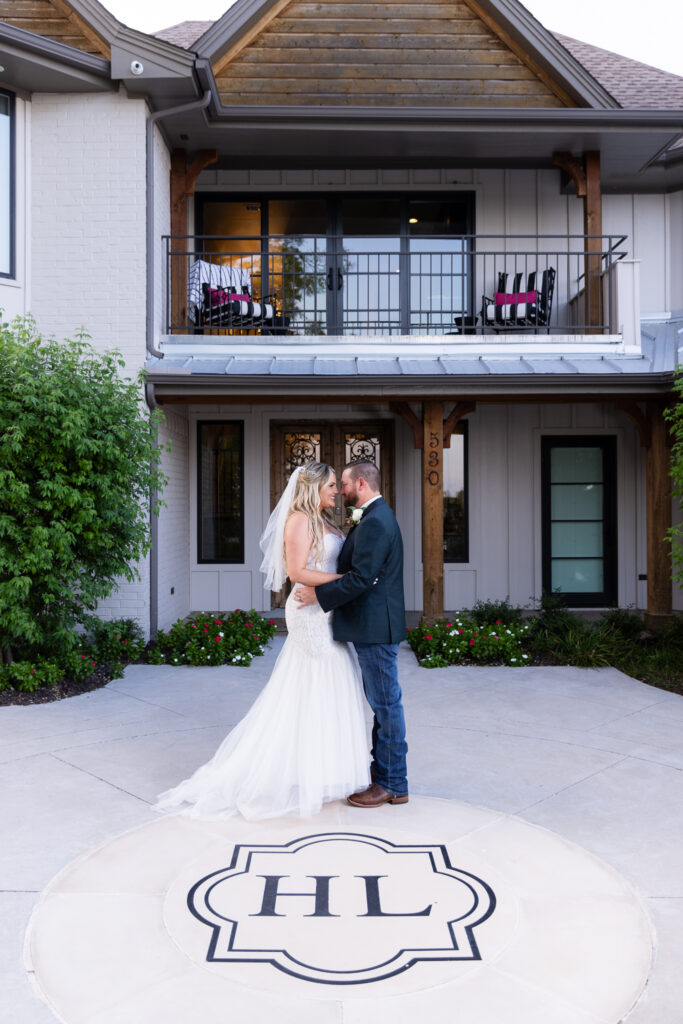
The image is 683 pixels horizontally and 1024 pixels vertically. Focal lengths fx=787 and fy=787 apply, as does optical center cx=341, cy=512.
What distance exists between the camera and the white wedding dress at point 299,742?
12.9 ft

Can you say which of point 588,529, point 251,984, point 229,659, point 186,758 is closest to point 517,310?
point 588,529

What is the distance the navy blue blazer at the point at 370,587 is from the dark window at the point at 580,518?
6882 mm

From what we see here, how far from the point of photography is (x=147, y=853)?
3.50 meters

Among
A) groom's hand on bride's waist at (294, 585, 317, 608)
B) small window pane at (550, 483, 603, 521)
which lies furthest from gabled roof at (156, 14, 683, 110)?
groom's hand on bride's waist at (294, 585, 317, 608)

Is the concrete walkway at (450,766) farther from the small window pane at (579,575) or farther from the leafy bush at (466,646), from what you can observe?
the small window pane at (579,575)

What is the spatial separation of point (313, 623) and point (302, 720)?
49cm

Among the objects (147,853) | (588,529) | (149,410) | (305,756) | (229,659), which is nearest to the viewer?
(147,853)

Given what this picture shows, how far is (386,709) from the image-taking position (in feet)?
13.3

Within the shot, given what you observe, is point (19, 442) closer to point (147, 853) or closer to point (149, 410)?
point (149, 410)

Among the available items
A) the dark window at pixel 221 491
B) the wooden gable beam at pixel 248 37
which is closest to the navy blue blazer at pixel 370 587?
the dark window at pixel 221 491

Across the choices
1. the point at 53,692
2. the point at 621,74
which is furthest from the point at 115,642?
the point at 621,74

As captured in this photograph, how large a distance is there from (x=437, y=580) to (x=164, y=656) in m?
2.98

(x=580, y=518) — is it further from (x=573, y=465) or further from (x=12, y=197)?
(x=12, y=197)

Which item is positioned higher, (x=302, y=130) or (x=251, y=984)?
(x=302, y=130)
